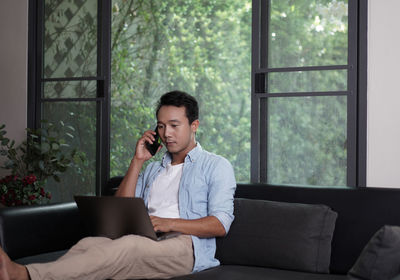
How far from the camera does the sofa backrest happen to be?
2723 mm

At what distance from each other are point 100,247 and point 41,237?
768mm

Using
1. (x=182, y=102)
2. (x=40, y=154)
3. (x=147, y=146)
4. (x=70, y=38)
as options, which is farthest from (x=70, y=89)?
(x=182, y=102)

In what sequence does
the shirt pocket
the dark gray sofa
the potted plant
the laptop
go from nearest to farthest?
1. the laptop
2. the dark gray sofa
3. the shirt pocket
4. the potted plant

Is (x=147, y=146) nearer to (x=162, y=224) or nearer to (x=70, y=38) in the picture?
(x=162, y=224)

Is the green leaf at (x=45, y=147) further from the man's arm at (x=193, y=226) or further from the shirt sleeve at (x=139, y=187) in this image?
the man's arm at (x=193, y=226)

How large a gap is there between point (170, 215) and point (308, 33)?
1369 millimetres

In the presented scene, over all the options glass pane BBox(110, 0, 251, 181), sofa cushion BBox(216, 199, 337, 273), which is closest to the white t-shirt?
sofa cushion BBox(216, 199, 337, 273)

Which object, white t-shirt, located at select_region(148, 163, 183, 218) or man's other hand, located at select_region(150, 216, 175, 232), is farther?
white t-shirt, located at select_region(148, 163, 183, 218)

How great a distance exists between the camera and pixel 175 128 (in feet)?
10.2

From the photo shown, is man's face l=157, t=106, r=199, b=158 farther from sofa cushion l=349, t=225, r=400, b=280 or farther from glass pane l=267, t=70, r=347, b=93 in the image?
sofa cushion l=349, t=225, r=400, b=280

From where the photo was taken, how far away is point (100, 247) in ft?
8.17

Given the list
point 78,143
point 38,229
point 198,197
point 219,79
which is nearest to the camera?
point 198,197

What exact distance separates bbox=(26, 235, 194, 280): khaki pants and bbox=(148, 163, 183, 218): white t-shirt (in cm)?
27

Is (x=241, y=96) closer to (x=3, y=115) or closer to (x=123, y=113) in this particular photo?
(x=123, y=113)
